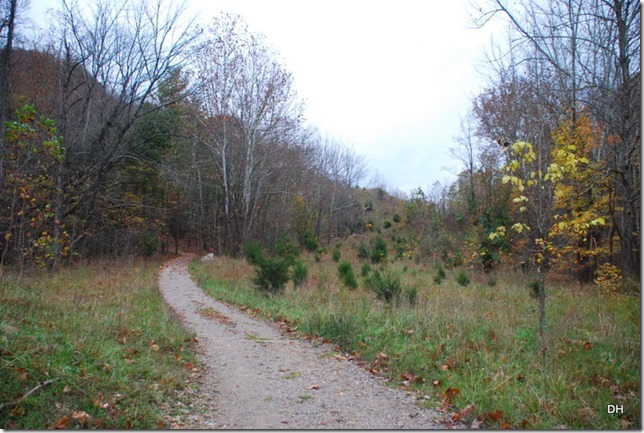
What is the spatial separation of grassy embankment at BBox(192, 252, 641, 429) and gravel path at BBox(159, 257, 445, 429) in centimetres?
37

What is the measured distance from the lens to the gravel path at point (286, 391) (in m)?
3.94

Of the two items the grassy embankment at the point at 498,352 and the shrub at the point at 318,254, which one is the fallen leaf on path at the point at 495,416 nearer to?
the grassy embankment at the point at 498,352

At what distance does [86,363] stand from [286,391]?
2187 mm

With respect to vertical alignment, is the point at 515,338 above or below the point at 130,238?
below

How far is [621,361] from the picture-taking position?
509 cm

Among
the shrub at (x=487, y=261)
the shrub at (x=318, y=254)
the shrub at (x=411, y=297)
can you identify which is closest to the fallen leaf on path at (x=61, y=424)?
the shrub at (x=411, y=297)

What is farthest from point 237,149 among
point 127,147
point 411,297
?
point 411,297

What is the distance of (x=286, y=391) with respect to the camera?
15.5ft

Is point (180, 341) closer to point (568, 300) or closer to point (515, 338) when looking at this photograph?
point (515, 338)

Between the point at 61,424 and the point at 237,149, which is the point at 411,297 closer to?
the point at 61,424

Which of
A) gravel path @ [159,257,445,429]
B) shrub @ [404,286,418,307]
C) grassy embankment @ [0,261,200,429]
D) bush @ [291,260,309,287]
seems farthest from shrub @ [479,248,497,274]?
grassy embankment @ [0,261,200,429]

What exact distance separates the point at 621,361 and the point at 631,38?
552cm

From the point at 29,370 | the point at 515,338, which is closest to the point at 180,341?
the point at 29,370

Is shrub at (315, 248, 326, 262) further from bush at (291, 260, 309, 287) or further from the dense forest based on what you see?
bush at (291, 260, 309, 287)
